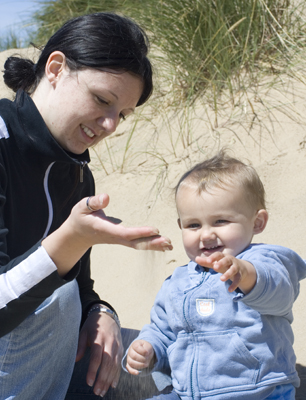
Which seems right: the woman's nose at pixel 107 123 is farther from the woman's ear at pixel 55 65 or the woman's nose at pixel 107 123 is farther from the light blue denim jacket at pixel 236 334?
the light blue denim jacket at pixel 236 334

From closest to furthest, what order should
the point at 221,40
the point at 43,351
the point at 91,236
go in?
the point at 91,236
the point at 43,351
the point at 221,40

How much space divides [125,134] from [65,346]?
3405mm

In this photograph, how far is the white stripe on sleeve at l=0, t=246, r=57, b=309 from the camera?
1403mm

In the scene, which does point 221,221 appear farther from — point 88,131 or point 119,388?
point 119,388

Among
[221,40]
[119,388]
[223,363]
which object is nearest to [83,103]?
[223,363]

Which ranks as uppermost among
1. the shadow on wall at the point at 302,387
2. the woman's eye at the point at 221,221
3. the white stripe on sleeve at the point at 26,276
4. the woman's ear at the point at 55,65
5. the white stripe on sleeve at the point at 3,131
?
the woman's ear at the point at 55,65

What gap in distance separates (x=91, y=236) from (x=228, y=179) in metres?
0.71

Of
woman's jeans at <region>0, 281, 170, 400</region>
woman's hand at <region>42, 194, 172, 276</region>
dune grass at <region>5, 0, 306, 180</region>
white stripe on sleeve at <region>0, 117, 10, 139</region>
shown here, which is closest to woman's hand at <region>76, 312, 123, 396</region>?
woman's jeans at <region>0, 281, 170, 400</region>

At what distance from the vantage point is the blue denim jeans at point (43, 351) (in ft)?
5.14

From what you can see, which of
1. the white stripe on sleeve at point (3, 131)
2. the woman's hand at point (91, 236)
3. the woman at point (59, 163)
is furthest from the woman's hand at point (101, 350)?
the white stripe on sleeve at point (3, 131)

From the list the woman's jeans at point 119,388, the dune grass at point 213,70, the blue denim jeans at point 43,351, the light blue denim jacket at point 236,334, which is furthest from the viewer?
the dune grass at point 213,70

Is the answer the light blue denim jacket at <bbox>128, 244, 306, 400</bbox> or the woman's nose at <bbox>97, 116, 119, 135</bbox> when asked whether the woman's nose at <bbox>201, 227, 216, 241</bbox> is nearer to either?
the light blue denim jacket at <bbox>128, 244, 306, 400</bbox>

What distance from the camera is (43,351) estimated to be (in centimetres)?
164

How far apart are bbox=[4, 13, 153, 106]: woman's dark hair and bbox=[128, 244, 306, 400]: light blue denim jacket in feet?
2.92
